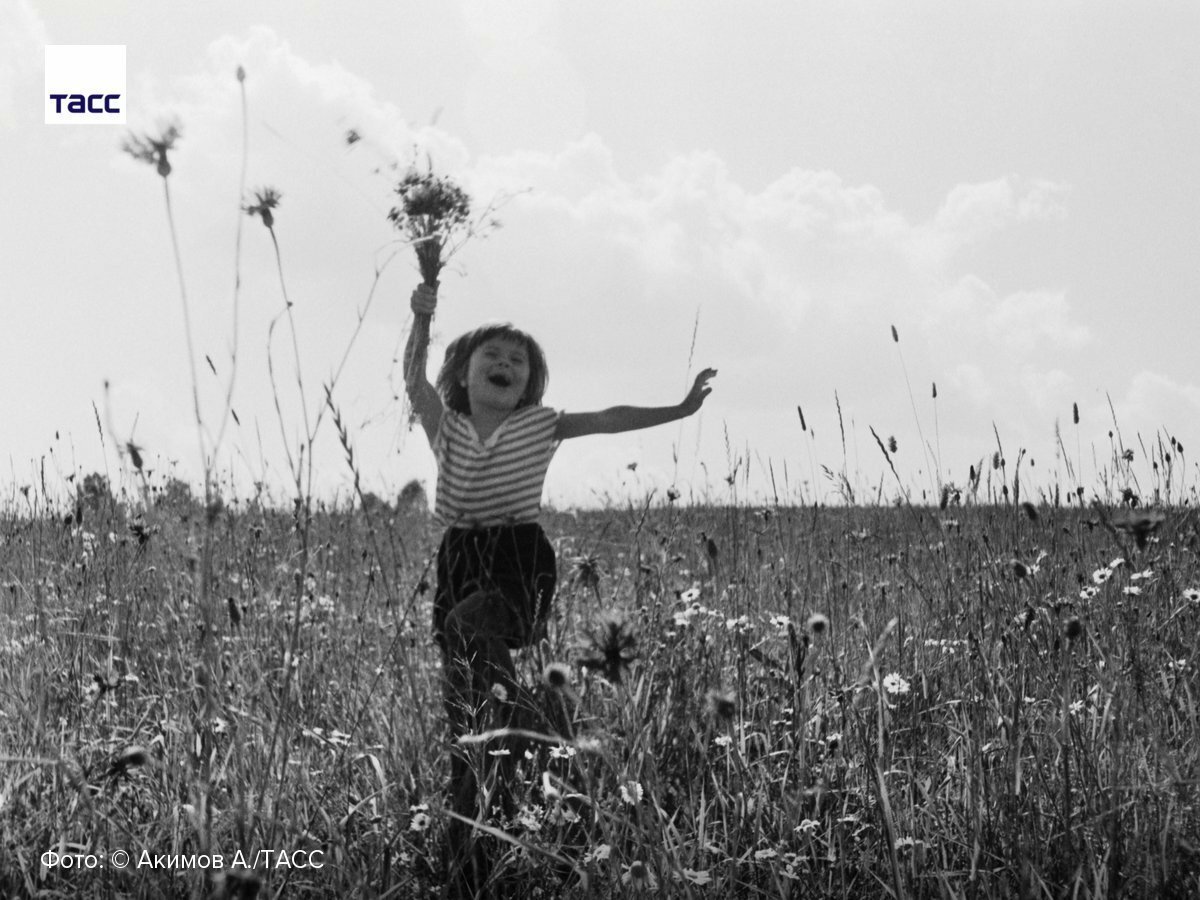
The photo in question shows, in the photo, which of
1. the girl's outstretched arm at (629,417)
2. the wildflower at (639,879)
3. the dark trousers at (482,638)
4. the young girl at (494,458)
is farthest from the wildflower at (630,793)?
the girl's outstretched arm at (629,417)

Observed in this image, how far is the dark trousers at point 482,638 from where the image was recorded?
2.05 metres

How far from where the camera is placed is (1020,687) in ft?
6.14

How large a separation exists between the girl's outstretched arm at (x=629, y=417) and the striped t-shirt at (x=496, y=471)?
81mm

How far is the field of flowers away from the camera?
1733mm

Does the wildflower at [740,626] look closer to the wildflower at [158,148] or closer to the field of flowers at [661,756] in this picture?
the field of flowers at [661,756]

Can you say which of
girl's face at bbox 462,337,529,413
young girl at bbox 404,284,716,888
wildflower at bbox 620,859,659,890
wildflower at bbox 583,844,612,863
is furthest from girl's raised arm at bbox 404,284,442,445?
wildflower at bbox 620,859,659,890

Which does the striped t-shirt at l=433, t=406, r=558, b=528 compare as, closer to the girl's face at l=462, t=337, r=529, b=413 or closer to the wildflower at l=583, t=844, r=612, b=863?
the girl's face at l=462, t=337, r=529, b=413

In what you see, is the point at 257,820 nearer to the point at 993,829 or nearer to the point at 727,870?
the point at 727,870

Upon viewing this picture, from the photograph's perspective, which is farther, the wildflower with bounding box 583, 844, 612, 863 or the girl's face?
the girl's face

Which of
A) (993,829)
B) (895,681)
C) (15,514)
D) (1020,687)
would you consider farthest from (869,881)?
(15,514)

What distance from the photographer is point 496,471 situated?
3.20 meters

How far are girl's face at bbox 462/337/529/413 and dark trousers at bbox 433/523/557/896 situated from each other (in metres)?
0.41

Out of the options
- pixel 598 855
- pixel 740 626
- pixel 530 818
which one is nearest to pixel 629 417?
pixel 740 626

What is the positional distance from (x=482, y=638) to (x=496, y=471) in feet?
2.33
